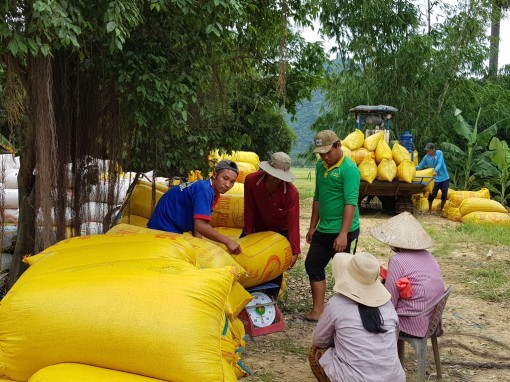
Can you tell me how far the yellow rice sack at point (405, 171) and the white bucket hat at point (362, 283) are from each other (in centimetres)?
861

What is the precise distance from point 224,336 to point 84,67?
2350 millimetres

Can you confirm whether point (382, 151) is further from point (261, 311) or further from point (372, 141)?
point (261, 311)

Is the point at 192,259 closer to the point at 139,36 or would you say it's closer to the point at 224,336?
the point at 224,336

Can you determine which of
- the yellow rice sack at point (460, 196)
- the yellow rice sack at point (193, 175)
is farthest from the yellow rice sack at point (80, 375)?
the yellow rice sack at point (460, 196)

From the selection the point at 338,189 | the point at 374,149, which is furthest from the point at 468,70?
the point at 338,189

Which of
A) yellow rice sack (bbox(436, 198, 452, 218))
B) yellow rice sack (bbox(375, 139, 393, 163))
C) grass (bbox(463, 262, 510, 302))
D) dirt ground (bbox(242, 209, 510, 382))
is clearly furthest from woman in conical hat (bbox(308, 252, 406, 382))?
yellow rice sack (bbox(436, 198, 452, 218))

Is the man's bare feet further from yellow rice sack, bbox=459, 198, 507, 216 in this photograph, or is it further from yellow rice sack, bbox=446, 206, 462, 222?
yellow rice sack, bbox=446, 206, 462, 222

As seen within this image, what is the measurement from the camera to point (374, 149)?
1141 centimetres

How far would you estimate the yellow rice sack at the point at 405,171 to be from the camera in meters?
11.4

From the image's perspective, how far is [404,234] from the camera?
3.59 m

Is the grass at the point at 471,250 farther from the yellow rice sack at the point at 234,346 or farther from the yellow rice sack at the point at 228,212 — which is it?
the yellow rice sack at the point at 234,346

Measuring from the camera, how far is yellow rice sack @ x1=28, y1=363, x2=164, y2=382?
8.23ft

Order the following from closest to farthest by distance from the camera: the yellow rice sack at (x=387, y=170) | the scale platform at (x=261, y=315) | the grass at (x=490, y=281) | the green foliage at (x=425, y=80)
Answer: the scale platform at (x=261, y=315) → the grass at (x=490, y=281) → the yellow rice sack at (x=387, y=170) → the green foliage at (x=425, y=80)

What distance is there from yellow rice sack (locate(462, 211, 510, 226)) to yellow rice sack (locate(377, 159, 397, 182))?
157cm
